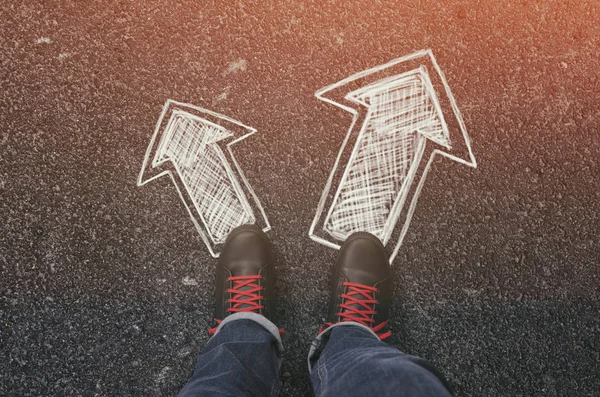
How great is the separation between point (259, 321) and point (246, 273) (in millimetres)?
154

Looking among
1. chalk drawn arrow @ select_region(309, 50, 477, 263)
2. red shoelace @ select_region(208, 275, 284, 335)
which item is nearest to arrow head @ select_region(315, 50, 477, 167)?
chalk drawn arrow @ select_region(309, 50, 477, 263)

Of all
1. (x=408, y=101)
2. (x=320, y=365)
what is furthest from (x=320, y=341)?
(x=408, y=101)

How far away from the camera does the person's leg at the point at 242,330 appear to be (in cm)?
115

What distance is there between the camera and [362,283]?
4.51 ft

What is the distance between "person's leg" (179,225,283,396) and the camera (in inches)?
45.1

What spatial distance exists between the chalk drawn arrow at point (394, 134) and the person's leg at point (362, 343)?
137 millimetres

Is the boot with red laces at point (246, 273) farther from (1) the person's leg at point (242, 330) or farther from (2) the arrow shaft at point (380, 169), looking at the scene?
(2) the arrow shaft at point (380, 169)

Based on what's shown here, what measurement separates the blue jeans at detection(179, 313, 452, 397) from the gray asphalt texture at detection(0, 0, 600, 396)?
0.39 ft

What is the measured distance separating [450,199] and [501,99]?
1.16 ft

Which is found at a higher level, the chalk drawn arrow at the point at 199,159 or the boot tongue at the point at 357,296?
the chalk drawn arrow at the point at 199,159

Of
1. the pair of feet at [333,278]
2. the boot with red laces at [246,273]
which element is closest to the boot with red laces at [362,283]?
the pair of feet at [333,278]

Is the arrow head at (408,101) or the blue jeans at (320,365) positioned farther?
the arrow head at (408,101)

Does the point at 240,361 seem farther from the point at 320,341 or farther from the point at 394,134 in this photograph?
the point at 394,134

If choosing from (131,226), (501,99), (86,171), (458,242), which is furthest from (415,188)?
(86,171)
